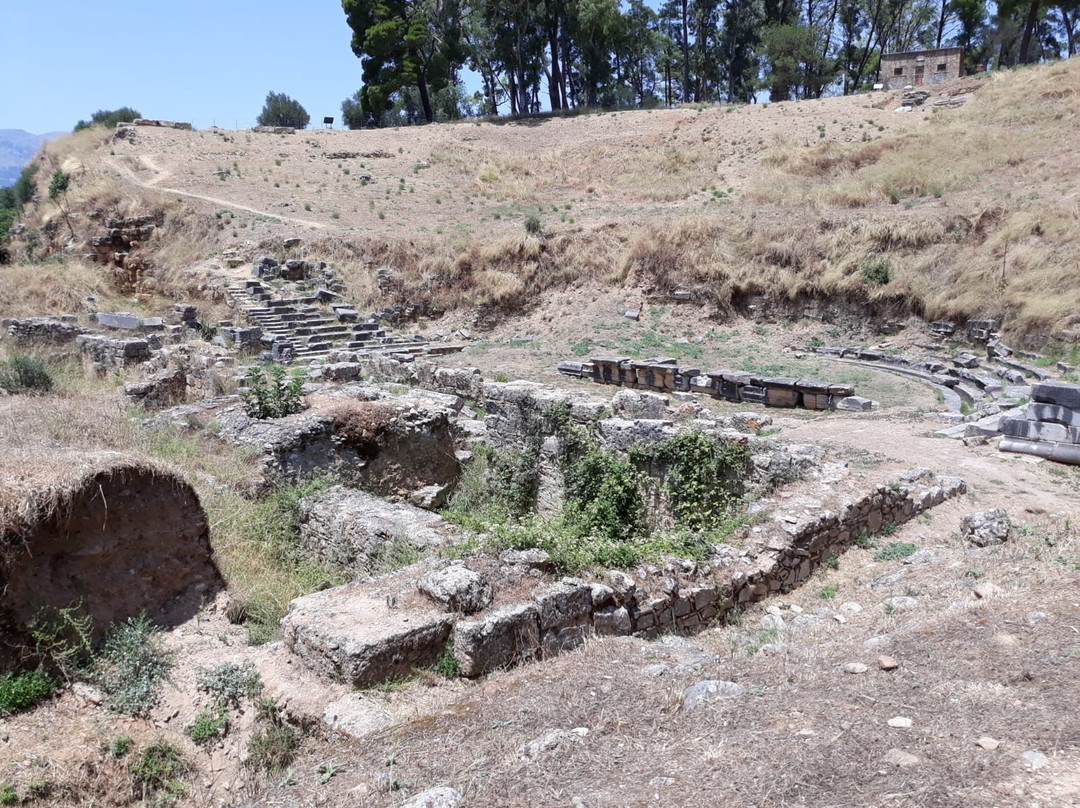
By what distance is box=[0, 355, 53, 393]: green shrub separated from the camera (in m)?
13.5

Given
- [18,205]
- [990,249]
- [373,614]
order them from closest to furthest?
[373,614]
[990,249]
[18,205]

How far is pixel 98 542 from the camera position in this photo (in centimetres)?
611

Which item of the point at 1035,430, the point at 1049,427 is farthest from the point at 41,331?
the point at 1049,427

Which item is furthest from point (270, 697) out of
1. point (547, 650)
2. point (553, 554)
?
point (553, 554)

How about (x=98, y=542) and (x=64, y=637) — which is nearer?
(x=64, y=637)

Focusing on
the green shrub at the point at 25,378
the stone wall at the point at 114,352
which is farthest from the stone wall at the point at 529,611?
the stone wall at the point at 114,352

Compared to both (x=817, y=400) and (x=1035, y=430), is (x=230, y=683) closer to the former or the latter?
(x=1035, y=430)

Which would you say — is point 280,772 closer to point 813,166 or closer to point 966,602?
point 966,602

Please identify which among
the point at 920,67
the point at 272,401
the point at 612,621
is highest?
the point at 920,67

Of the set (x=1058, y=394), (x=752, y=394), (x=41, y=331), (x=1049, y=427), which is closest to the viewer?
(x=1049, y=427)

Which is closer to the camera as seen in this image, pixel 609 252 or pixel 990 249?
pixel 990 249

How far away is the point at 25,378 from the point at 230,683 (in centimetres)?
1127

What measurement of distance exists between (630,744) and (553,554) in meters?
2.41

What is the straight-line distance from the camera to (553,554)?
652 cm
